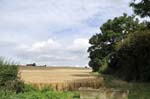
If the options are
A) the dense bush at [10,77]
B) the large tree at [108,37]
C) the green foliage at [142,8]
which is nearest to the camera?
the dense bush at [10,77]

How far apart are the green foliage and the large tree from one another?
23871 millimetres

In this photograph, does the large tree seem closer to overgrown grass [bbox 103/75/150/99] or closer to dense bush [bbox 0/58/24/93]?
overgrown grass [bbox 103/75/150/99]

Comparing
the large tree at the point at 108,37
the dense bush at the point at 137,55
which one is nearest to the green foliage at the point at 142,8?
the dense bush at the point at 137,55

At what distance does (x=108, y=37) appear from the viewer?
2459 inches

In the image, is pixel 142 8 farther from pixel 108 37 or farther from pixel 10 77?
pixel 108 37

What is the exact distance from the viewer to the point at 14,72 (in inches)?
918

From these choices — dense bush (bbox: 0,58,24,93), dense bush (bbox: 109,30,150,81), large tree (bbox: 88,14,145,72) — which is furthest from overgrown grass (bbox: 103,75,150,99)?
large tree (bbox: 88,14,145,72)

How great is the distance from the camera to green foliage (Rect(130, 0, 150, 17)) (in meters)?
33.6

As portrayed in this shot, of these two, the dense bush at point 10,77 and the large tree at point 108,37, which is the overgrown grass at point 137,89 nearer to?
the dense bush at point 10,77

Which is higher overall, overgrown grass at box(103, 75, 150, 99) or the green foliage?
the green foliage

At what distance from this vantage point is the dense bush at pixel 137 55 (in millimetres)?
37094

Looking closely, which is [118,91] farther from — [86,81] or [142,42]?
[142,42]

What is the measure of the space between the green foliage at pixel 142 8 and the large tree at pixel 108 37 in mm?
23871

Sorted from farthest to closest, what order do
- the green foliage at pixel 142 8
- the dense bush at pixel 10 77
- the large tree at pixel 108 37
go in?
the large tree at pixel 108 37, the green foliage at pixel 142 8, the dense bush at pixel 10 77
